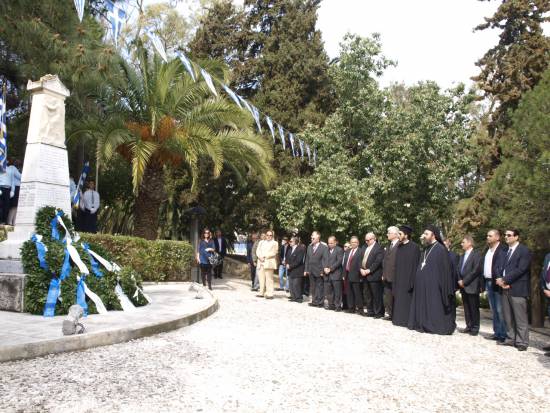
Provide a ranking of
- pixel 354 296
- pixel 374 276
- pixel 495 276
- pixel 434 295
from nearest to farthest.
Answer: pixel 495 276 → pixel 434 295 → pixel 374 276 → pixel 354 296

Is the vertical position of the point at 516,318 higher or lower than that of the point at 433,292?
lower

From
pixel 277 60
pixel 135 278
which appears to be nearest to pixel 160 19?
pixel 277 60

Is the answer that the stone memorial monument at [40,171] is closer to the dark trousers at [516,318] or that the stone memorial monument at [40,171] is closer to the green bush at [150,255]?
the green bush at [150,255]

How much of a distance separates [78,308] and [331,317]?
561 centimetres

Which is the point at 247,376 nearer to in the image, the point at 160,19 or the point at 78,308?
the point at 78,308

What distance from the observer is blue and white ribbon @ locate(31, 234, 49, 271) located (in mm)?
8016

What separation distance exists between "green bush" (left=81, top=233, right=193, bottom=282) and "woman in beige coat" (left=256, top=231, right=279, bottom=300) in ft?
8.54

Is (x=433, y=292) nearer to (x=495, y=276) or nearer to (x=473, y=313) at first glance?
(x=473, y=313)

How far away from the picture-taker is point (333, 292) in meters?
12.4

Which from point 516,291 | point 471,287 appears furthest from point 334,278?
point 516,291

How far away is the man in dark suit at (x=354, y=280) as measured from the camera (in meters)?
11.6

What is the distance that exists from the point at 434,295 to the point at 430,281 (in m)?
A: 0.26

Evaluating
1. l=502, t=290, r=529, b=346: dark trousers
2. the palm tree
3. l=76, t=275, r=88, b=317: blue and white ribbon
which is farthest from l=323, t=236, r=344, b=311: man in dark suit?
l=76, t=275, r=88, b=317: blue and white ribbon

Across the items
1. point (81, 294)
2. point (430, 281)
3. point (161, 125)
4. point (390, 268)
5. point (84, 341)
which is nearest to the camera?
point (84, 341)
